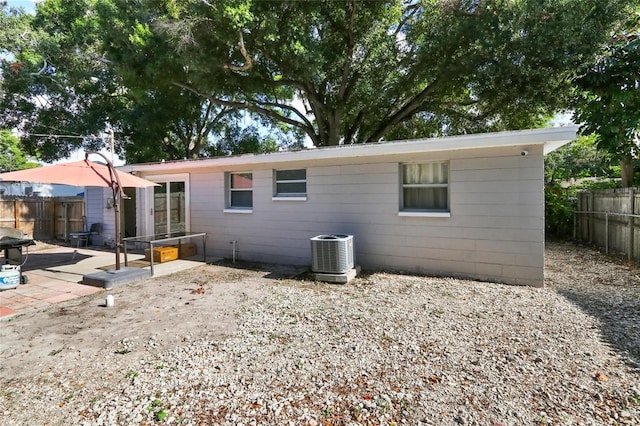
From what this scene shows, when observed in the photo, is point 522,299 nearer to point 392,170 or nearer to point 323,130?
point 392,170

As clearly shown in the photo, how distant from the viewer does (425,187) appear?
6.63m

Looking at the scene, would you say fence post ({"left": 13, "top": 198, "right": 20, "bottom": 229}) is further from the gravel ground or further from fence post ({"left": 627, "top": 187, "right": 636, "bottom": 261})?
fence post ({"left": 627, "top": 187, "right": 636, "bottom": 261})

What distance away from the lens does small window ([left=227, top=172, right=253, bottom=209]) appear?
28.3 feet

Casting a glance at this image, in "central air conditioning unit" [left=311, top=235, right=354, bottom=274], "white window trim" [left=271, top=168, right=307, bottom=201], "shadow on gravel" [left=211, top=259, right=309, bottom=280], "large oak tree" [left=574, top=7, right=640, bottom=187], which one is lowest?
"shadow on gravel" [left=211, top=259, right=309, bottom=280]

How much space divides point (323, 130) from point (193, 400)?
479 inches

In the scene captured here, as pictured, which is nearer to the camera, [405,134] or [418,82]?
[418,82]

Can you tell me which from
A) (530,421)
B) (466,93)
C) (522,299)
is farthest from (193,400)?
(466,93)

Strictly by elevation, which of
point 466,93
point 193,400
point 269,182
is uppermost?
point 466,93

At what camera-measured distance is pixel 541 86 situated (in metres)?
9.45

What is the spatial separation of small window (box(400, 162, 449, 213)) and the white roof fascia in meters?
0.54

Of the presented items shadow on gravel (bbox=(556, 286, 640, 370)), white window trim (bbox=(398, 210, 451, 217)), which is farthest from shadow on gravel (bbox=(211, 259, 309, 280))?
shadow on gravel (bbox=(556, 286, 640, 370))

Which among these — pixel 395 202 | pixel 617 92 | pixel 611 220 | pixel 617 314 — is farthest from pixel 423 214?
pixel 617 92

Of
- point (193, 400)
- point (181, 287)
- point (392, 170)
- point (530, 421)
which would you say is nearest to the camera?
point (530, 421)

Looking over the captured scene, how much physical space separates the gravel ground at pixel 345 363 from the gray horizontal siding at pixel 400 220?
3.16ft
